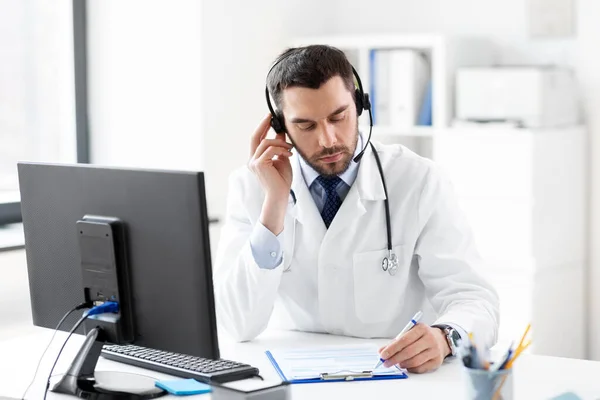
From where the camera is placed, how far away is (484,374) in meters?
1.41

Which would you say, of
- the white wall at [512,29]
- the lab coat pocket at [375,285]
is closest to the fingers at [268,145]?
the lab coat pocket at [375,285]

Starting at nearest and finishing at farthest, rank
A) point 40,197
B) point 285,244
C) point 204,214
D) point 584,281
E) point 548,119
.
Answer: point 204,214, point 40,197, point 285,244, point 548,119, point 584,281

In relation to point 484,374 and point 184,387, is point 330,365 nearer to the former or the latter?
point 184,387

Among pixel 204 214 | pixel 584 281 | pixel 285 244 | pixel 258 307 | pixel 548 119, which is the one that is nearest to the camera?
pixel 204 214

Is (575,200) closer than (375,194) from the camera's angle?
No

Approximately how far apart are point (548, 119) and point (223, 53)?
129cm

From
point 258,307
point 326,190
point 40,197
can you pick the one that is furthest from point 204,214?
point 326,190

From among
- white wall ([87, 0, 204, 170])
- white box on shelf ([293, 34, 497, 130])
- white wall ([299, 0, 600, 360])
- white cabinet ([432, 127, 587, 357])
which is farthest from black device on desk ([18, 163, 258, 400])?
white wall ([299, 0, 600, 360])

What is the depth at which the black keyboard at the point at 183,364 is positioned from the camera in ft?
5.56

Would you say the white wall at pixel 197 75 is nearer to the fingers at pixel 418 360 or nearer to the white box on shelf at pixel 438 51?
the white box on shelf at pixel 438 51

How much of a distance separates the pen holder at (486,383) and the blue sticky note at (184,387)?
1.67 feet

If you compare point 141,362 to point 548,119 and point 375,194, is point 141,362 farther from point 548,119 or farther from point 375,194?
point 548,119

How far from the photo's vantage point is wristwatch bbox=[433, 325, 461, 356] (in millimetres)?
1903

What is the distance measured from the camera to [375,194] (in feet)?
7.54
